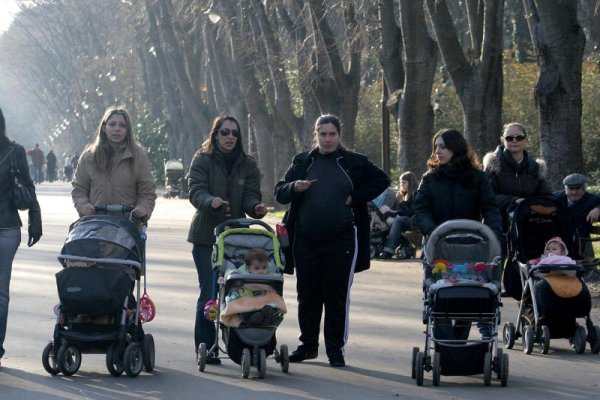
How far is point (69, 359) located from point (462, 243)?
2.86 m

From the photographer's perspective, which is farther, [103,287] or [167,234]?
[167,234]

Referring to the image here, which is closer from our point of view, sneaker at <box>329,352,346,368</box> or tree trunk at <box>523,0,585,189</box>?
sneaker at <box>329,352,346,368</box>

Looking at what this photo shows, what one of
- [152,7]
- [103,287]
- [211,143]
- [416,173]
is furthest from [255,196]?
[152,7]

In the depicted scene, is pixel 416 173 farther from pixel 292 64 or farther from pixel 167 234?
pixel 292 64

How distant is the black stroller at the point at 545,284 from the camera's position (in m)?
12.2

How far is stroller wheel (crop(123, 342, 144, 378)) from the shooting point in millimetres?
10828

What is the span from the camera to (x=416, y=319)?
1509 centimetres

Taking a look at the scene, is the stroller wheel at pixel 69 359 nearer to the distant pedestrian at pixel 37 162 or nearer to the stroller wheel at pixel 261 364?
the stroller wheel at pixel 261 364

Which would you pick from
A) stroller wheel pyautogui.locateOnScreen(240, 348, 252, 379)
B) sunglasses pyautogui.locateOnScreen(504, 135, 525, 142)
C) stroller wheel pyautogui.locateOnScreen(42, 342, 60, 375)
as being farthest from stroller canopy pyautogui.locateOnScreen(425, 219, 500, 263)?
sunglasses pyautogui.locateOnScreen(504, 135, 525, 142)

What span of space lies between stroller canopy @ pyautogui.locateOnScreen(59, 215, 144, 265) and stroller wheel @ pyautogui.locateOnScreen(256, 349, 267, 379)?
109 centimetres

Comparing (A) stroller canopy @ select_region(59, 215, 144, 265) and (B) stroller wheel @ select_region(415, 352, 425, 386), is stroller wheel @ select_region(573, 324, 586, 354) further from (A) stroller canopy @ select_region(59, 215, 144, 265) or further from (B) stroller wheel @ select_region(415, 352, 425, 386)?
(A) stroller canopy @ select_region(59, 215, 144, 265)

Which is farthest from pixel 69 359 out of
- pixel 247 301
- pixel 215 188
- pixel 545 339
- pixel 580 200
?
pixel 580 200

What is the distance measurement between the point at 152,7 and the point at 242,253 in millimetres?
39113

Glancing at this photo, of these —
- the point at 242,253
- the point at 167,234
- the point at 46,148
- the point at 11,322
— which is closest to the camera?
the point at 242,253
